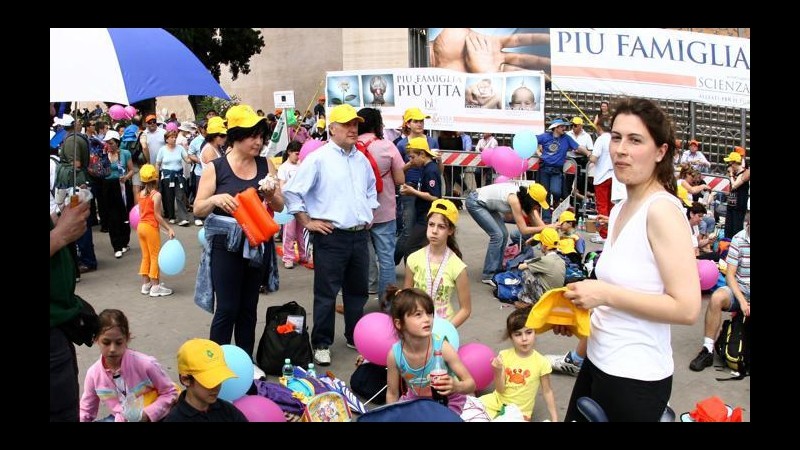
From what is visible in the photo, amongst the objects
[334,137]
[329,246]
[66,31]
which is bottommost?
[329,246]

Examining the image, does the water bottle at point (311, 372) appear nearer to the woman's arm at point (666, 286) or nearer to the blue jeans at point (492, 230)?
the woman's arm at point (666, 286)

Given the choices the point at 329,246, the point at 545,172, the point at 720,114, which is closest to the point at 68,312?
the point at 329,246

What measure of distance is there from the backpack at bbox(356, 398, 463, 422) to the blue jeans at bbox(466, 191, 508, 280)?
600 centimetres

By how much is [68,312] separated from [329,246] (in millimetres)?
2988

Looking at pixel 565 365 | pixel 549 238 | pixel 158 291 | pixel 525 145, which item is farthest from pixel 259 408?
pixel 525 145

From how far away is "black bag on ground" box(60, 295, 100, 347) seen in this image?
→ 10.8 ft

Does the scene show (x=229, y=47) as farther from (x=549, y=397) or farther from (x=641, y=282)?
(x=641, y=282)

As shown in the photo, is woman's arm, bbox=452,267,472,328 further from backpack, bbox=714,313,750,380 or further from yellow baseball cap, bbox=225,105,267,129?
backpack, bbox=714,313,750,380

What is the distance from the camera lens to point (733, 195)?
1011 cm

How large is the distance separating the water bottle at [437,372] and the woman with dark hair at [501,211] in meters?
3.87

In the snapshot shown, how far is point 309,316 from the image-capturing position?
7.62 m

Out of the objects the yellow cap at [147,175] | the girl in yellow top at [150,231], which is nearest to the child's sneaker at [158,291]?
the girl in yellow top at [150,231]

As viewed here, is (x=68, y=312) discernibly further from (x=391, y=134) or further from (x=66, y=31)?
(x=391, y=134)

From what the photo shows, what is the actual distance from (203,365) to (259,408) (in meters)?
0.72
